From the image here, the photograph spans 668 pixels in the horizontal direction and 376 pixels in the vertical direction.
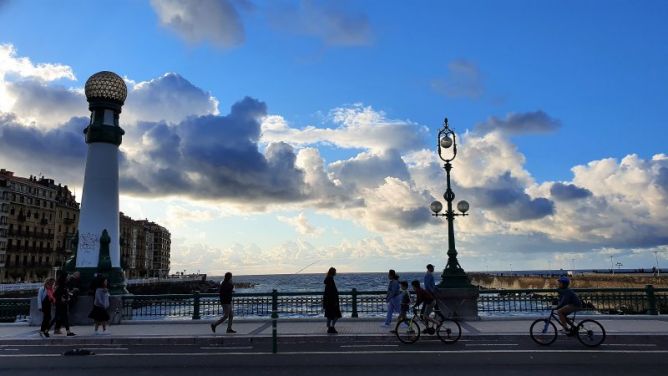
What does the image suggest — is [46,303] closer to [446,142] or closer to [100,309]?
[100,309]

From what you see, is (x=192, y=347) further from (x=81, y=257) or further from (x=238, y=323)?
(x=81, y=257)

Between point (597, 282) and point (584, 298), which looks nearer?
point (584, 298)

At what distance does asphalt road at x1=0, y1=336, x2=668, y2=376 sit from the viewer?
9.98m

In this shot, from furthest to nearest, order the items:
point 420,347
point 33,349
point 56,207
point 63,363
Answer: point 56,207 → point 33,349 → point 420,347 → point 63,363

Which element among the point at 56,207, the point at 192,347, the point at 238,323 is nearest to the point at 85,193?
the point at 238,323

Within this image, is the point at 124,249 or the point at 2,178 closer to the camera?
the point at 2,178

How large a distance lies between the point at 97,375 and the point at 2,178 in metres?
94.5

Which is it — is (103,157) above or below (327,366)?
above

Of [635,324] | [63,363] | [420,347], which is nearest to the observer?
[63,363]

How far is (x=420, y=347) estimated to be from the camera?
13.2 m

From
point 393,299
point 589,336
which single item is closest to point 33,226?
point 393,299

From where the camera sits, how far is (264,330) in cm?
1622

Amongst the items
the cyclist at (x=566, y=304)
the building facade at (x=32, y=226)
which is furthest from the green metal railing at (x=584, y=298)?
the building facade at (x=32, y=226)

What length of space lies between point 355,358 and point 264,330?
5.50 m
